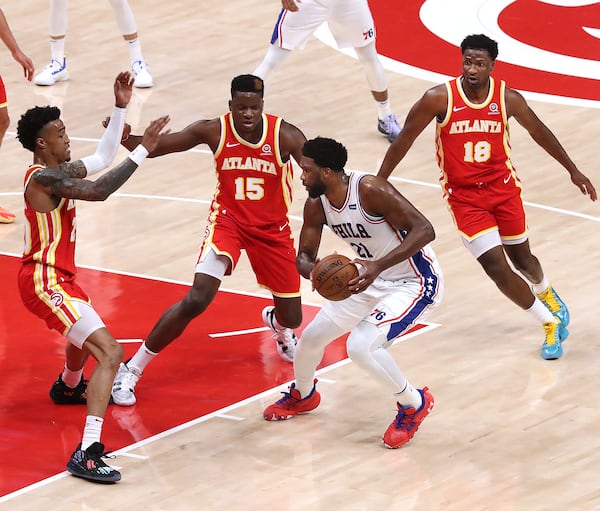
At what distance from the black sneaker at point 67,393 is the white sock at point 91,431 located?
1.04 m

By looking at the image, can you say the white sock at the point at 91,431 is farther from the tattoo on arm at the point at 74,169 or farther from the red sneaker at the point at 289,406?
the tattoo on arm at the point at 74,169

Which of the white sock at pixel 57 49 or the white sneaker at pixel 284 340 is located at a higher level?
the white sneaker at pixel 284 340

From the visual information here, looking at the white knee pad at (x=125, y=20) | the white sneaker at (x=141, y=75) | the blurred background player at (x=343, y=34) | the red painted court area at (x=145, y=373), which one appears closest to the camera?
the red painted court area at (x=145, y=373)

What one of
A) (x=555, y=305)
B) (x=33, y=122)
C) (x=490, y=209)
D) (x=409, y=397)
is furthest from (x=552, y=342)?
(x=33, y=122)

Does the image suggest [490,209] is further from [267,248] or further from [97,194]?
[97,194]

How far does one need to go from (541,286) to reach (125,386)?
115 inches

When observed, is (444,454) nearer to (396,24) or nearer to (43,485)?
(43,485)

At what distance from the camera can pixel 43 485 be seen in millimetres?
8516

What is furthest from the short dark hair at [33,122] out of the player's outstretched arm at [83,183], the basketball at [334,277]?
the basketball at [334,277]

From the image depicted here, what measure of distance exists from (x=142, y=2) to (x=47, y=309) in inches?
419

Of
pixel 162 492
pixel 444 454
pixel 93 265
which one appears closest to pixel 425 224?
pixel 444 454

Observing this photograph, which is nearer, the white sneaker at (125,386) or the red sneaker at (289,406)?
the red sneaker at (289,406)

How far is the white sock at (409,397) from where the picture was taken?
8906 millimetres

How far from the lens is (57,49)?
53.6 ft
